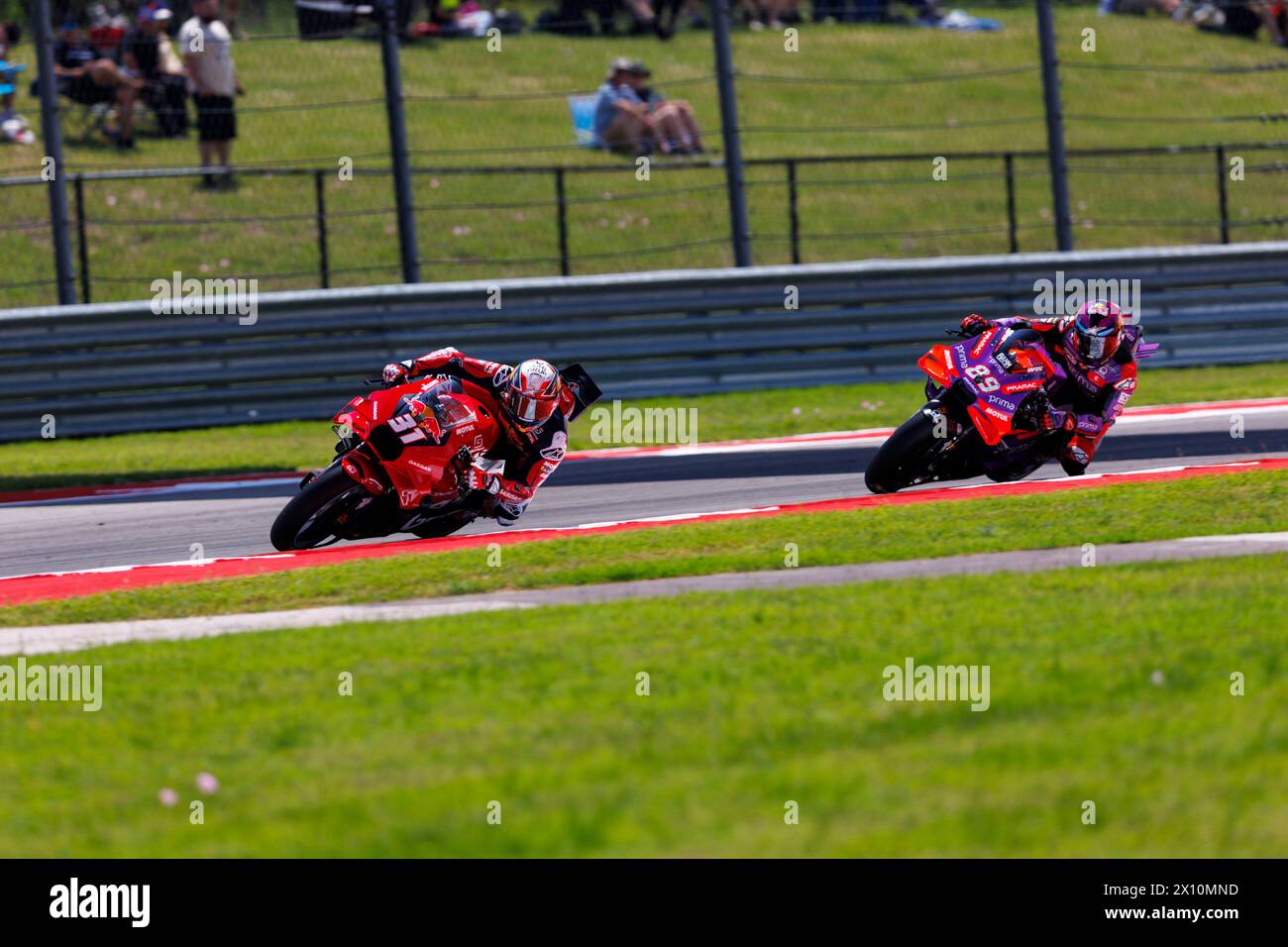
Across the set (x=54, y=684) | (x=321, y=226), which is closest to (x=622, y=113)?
(x=321, y=226)

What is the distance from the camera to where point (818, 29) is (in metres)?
19.1

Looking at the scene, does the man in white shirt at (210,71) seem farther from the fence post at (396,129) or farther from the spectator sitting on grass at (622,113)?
the spectator sitting on grass at (622,113)

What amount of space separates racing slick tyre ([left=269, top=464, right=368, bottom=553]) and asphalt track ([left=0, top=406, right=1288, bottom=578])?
0.97 ft

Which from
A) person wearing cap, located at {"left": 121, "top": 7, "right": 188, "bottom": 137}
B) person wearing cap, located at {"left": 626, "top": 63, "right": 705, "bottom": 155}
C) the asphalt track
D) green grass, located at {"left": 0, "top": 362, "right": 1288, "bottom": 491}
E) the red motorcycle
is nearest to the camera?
the red motorcycle

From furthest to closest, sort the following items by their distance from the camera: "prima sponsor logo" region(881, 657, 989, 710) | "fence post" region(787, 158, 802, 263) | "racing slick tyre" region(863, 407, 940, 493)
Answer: "fence post" region(787, 158, 802, 263) → "racing slick tyre" region(863, 407, 940, 493) → "prima sponsor logo" region(881, 657, 989, 710)

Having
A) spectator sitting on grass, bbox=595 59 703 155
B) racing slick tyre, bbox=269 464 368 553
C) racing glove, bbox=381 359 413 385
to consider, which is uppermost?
spectator sitting on grass, bbox=595 59 703 155

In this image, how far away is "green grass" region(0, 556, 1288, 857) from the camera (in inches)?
199

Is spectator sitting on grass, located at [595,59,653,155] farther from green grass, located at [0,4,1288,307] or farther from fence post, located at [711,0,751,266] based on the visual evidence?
fence post, located at [711,0,751,266]

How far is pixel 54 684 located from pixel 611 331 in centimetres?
968

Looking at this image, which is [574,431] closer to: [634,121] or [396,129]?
[396,129]

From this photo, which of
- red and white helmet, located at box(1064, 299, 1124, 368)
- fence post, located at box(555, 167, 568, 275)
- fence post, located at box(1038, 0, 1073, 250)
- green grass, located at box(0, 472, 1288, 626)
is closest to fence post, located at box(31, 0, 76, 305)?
fence post, located at box(555, 167, 568, 275)

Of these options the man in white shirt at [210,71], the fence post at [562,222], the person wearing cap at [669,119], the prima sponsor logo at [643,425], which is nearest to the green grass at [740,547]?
the prima sponsor logo at [643,425]
